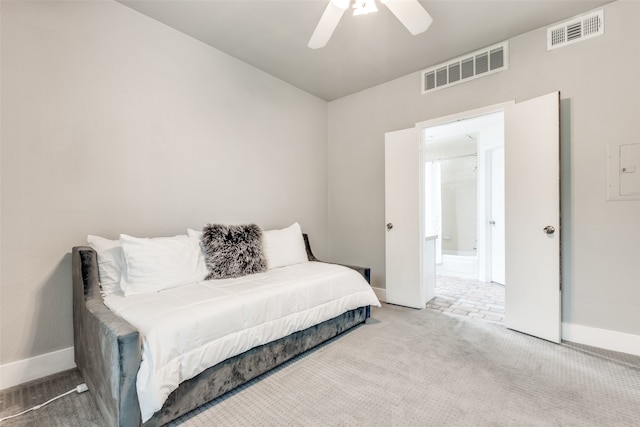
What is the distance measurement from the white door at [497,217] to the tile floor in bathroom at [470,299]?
0.83 feet

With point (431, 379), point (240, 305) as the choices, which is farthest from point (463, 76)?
point (240, 305)

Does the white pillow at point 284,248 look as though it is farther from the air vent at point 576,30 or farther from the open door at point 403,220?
the air vent at point 576,30

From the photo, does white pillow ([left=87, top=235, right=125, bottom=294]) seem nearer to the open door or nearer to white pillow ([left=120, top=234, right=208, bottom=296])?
white pillow ([left=120, top=234, right=208, bottom=296])

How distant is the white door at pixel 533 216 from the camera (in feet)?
7.81

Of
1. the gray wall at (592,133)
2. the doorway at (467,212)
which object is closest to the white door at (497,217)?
the doorway at (467,212)

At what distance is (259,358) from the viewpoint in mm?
1857

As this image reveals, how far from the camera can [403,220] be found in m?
3.34

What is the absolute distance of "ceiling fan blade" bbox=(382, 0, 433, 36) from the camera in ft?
5.85

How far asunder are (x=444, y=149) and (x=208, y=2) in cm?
488

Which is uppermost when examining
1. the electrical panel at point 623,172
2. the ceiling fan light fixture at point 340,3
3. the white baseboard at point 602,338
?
the ceiling fan light fixture at point 340,3

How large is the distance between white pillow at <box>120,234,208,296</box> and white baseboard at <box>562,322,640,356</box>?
9.97ft

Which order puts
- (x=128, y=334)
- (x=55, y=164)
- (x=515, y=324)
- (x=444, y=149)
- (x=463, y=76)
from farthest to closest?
(x=444, y=149)
(x=463, y=76)
(x=515, y=324)
(x=55, y=164)
(x=128, y=334)

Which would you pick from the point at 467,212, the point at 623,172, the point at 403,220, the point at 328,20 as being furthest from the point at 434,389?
the point at 467,212

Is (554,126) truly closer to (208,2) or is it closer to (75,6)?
(208,2)
